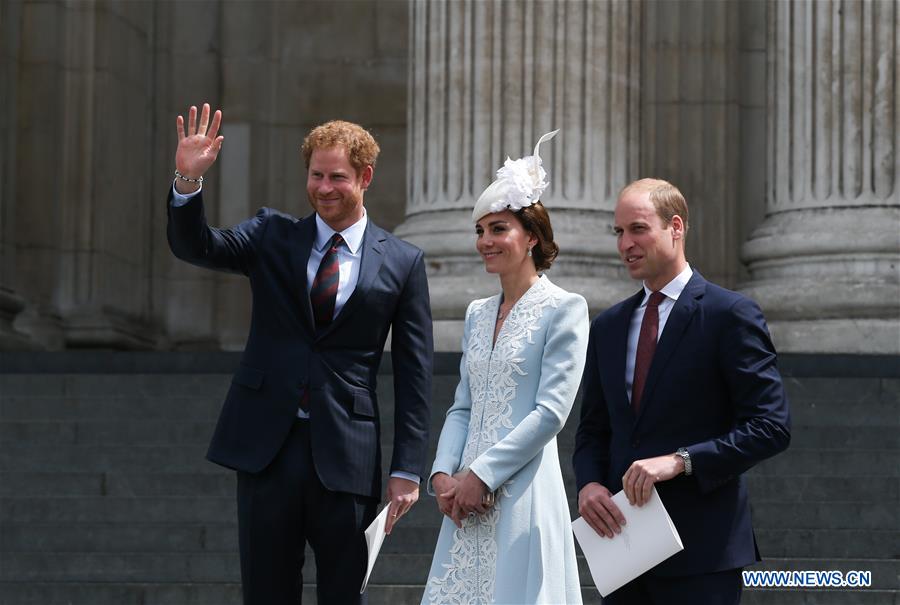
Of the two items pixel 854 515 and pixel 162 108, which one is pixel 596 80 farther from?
pixel 162 108

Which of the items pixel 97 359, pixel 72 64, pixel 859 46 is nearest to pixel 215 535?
pixel 97 359

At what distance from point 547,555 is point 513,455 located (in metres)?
0.29

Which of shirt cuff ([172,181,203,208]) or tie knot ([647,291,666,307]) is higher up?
shirt cuff ([172,181,203,208])

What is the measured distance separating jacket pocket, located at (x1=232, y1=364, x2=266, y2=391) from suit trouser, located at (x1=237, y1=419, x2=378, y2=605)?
17 cm

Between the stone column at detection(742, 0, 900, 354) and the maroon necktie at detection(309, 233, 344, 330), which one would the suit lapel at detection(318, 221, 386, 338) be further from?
the stone column at detection(742, 0, 900, 354)

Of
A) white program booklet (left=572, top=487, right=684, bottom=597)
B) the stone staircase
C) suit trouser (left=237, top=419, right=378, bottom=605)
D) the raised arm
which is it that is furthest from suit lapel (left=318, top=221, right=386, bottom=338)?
the stone staircase

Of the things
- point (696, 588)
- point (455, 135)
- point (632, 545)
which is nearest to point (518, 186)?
point (632, 545)

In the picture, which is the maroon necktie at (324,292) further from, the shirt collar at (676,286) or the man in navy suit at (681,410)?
the shirt collar at (676,286)

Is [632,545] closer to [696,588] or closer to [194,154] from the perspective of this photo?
[696,588]

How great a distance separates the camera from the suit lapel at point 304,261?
510 centimetres

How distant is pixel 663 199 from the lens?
182 inches

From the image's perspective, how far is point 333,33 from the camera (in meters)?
17.2

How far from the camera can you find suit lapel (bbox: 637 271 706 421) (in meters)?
4.62

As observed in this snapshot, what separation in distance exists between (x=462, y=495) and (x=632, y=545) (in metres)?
0.54
